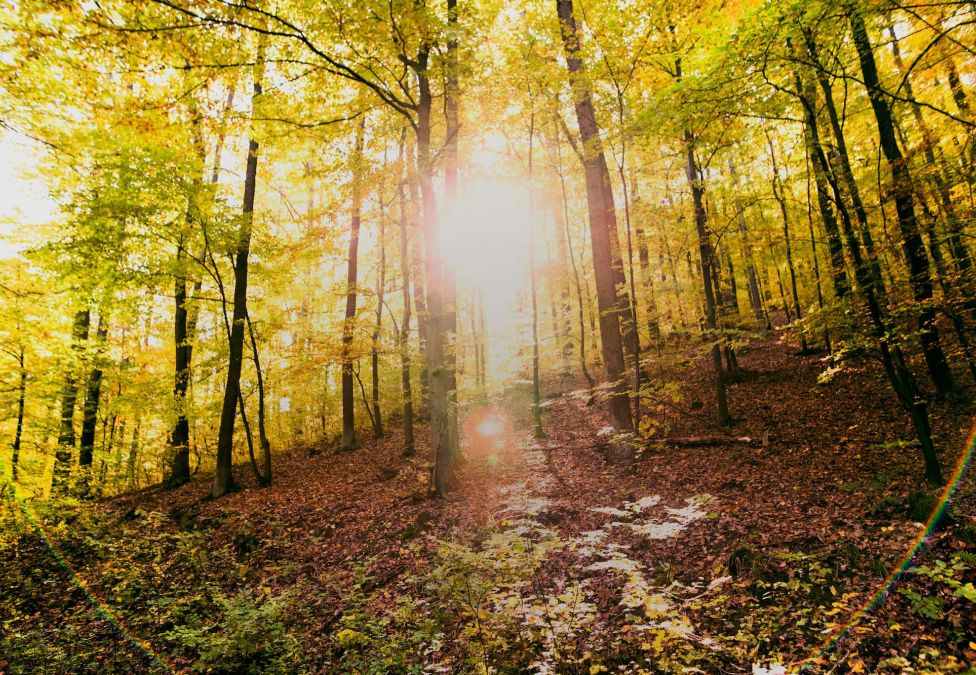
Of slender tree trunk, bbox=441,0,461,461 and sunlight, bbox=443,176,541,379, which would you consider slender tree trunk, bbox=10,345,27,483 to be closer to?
slender tree trunk, bbox=441,0,461,461

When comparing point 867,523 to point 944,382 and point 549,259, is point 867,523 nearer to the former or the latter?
point 944,382

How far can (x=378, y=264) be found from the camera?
18.1 metres

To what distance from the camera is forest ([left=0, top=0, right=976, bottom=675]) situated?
4.40 m

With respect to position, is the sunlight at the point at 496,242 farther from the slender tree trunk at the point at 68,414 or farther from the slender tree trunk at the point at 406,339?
the slender tree trunk at the point at 68,414

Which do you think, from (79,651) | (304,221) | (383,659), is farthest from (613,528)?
(304,221)

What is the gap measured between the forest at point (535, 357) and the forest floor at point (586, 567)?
5 cm

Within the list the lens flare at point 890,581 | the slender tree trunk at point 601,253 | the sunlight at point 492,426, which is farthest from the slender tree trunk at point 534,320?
the lens flare at point 890,581

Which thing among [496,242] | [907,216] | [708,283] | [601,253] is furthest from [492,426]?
[907,216]

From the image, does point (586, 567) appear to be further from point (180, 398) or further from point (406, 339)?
point (180, 398)

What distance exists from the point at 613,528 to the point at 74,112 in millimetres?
14919

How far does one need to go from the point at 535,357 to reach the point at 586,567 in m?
9.06

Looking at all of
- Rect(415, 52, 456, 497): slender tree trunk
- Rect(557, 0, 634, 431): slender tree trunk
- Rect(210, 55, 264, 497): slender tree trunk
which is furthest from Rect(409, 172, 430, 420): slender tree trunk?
Rect(557, 0, 634, 431): slender tree trunk

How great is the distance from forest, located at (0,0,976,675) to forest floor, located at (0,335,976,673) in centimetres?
5

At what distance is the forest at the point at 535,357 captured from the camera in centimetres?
440
